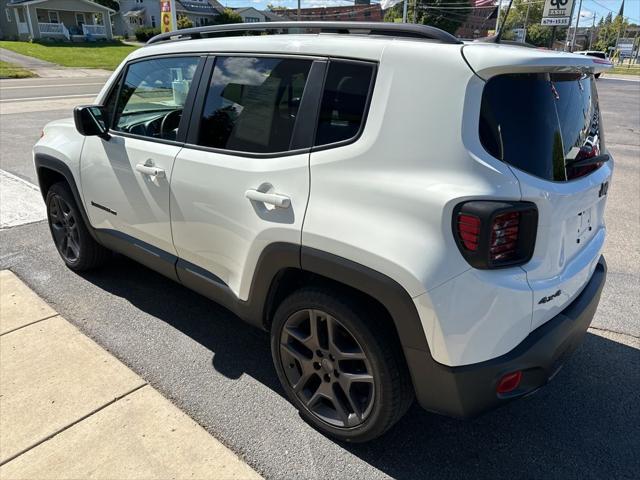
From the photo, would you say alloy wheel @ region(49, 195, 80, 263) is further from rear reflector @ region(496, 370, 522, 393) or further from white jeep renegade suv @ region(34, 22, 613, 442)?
rear reflector @ region(496, 370, 522, 393)

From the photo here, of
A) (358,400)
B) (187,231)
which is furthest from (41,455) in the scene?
(358,400)

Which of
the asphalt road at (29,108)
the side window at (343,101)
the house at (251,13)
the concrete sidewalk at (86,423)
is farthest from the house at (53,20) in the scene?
the side window at (343,101)

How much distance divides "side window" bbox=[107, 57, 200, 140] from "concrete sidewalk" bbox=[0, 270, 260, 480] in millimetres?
1447

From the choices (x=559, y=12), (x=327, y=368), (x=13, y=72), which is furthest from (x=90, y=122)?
(x=559, y=12)

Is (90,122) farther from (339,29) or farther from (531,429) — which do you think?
(531,429)

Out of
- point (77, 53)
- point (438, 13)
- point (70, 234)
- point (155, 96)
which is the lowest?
point (70, 234)

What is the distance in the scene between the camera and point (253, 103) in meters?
2.59

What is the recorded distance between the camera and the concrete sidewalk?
2303 mm

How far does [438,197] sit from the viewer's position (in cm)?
183

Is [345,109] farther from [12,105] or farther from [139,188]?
[12,105]

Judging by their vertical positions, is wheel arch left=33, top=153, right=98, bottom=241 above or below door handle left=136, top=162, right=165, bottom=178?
below

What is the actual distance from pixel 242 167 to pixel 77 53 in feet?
138

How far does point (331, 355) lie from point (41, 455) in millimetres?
1445

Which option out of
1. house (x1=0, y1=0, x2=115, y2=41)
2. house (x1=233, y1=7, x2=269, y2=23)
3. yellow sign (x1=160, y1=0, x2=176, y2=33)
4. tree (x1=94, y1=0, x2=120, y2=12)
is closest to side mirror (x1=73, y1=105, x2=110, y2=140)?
yellow sign (x1=160, y1=0, x2=176, y2=33)
